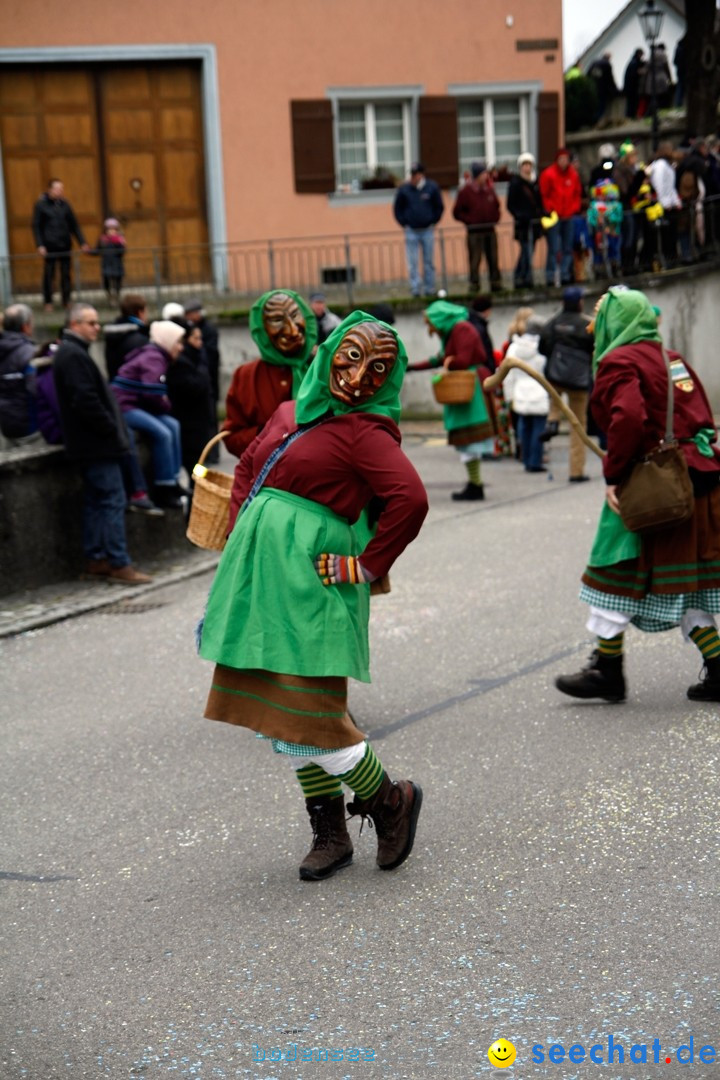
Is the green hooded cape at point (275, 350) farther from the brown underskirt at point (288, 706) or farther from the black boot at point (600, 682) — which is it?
the brown underskirt at point (288, 706)

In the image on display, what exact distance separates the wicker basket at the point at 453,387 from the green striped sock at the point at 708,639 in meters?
6.30

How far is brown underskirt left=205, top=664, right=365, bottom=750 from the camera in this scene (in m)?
4.79

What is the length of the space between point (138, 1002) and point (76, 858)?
1.28 metres

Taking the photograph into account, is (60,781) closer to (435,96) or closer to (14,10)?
(14,10)

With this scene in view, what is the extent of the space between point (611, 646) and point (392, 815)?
211 centimetres

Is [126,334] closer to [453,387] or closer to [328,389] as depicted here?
[453,387]

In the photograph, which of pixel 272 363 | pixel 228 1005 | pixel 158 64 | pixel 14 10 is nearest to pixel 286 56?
pixel 158 64

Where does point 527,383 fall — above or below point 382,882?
above

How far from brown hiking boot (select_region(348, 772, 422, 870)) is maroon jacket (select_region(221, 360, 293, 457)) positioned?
7.93ft

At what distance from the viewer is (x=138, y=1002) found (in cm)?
426

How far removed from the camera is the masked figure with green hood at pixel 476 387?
13023 mm

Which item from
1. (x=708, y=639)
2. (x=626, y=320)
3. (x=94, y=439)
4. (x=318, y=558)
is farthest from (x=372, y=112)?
(x=318, y=558)

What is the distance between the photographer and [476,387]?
13.0 m

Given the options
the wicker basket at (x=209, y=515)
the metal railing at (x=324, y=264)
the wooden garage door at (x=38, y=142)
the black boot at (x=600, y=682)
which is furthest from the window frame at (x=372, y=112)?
the black boot at (x=600, y=682)
